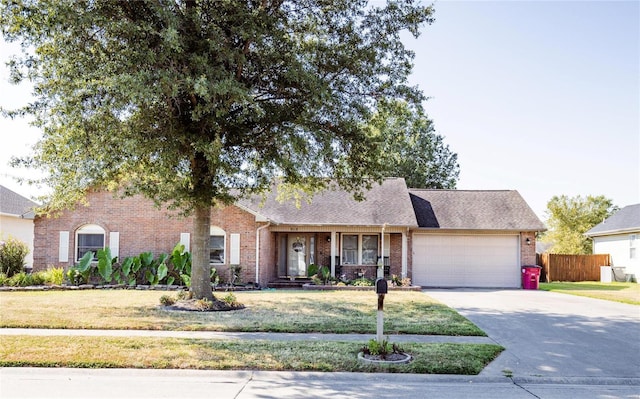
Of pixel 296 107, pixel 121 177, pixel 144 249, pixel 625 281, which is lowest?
pixel 625 281

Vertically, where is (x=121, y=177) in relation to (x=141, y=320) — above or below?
above

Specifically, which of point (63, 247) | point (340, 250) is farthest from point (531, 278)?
point (63, 247)

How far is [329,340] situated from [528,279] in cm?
1623

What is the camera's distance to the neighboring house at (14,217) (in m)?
29.0

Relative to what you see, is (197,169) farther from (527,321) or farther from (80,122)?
(527,321)

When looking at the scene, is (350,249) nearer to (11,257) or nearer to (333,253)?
(333,253)

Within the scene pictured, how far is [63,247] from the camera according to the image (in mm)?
21812

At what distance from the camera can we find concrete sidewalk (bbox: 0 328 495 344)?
9.78 metres

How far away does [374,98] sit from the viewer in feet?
45.3

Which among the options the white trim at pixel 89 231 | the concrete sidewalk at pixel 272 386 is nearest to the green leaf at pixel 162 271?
the white trim at pixel 89 231

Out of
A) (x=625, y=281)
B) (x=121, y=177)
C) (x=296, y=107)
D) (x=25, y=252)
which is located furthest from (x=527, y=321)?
(x=625, y=281)

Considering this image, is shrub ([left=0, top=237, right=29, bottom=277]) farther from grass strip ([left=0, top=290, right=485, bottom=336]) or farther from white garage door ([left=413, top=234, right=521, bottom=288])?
white garage door ([left=413, top=234, right=521, bottom=288])

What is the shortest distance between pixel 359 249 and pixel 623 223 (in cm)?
1823

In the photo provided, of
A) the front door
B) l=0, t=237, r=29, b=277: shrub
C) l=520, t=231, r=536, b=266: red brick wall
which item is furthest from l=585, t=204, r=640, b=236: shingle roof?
l=0, t=237, r=29, b=277: shrub
